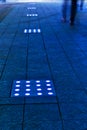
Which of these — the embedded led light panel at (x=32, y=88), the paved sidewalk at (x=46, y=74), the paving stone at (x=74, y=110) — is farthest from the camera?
the embedded led light panel at (x=32, y=88)

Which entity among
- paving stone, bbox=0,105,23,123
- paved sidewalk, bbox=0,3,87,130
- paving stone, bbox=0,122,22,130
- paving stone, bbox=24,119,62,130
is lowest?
paved sidewalk, bbox=0,3,87,130

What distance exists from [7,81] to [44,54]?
2.58 meters

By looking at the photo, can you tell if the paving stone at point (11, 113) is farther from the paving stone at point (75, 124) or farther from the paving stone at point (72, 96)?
the paving stone at point (72, 96)

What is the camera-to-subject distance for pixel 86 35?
11.6 metres

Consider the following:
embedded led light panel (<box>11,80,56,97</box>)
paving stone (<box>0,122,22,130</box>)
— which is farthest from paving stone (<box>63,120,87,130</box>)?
embedded led light panel (<box>11,80,56,97</box>)

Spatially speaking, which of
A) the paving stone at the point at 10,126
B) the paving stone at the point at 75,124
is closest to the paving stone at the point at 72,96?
the paving stone at the point at 75,124

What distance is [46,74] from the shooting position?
6715mm

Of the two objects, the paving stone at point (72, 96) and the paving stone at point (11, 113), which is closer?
the paving stone at point (11, 113)

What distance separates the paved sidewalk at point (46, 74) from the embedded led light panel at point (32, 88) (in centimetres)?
11

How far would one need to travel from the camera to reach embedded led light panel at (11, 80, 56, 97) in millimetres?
5508

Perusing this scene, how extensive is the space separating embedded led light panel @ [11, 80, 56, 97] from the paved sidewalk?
11 centimetres

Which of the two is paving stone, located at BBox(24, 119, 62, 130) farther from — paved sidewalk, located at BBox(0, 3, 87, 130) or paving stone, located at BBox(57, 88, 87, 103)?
paving stone, located at BBox(57, 88, 87, 103)

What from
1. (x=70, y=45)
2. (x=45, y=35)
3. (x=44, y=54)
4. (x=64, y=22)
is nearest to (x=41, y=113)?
(x=44, y=54)

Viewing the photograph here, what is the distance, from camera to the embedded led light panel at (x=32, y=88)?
18.1ft
